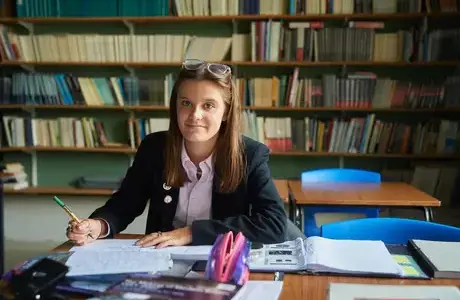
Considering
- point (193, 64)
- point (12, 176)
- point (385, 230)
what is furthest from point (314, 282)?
point (12, 176)

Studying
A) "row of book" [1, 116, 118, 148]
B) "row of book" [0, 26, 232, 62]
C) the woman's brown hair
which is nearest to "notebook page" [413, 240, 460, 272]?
the woman's brown hair

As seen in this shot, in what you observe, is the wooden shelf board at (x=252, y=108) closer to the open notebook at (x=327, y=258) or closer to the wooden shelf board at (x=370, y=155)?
the wooden shelf board at (x=370, y=155)

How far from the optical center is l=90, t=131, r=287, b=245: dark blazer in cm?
135

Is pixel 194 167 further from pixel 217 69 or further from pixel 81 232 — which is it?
pixel 81 232

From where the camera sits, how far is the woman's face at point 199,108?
1.40 m

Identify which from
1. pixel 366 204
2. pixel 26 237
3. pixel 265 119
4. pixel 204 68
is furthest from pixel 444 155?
pixel 26 237

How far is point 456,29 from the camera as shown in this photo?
142 inches

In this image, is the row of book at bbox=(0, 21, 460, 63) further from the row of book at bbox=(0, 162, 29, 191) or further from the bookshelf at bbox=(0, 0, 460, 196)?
the row of book at bbox=(0, 162, 29, 191)

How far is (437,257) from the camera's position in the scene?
111 cm

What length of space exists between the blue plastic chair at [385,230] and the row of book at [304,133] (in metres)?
2.22

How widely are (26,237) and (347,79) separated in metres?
2.81

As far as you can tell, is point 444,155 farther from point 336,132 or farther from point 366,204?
point 366,204

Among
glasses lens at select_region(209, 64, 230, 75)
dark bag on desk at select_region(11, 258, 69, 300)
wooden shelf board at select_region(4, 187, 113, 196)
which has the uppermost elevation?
glasses lens at select_region(209, 64, 230, 75)

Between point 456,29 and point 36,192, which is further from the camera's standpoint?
point 36,192
